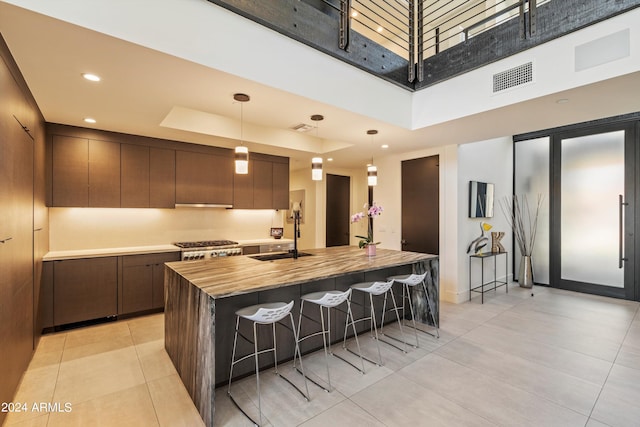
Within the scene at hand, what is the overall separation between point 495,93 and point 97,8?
335 centimetres

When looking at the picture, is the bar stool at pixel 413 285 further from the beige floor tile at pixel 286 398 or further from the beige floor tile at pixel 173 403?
the beige floor tile at pixel 173 403

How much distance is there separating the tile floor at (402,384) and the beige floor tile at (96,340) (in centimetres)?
1

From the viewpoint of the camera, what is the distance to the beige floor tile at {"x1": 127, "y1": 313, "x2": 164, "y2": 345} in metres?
3.37

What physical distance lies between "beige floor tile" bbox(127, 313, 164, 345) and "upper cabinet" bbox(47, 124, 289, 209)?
155cm

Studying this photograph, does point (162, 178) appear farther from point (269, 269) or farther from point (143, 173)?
point (269, 269)

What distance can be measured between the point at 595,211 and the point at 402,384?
506cm

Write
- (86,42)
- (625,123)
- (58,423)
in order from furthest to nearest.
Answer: (625,123)
(58,423)
(86,42)

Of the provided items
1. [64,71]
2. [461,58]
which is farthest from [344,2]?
[64,71]

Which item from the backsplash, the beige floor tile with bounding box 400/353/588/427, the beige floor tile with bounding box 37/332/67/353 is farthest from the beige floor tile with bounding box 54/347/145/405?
the beige floor tile with bounding box 400/353/588/427

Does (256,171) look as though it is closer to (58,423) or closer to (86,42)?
(86,42)

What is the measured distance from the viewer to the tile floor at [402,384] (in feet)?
6.81

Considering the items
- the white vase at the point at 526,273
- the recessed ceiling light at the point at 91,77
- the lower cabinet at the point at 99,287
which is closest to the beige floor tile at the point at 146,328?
the lower cabinet at the point at 99,287

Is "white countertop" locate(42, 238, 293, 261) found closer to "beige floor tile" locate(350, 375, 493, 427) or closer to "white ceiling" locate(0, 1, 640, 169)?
"white ceiling" locate(0, 1, 640, 169)

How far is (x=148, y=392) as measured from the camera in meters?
2.38
